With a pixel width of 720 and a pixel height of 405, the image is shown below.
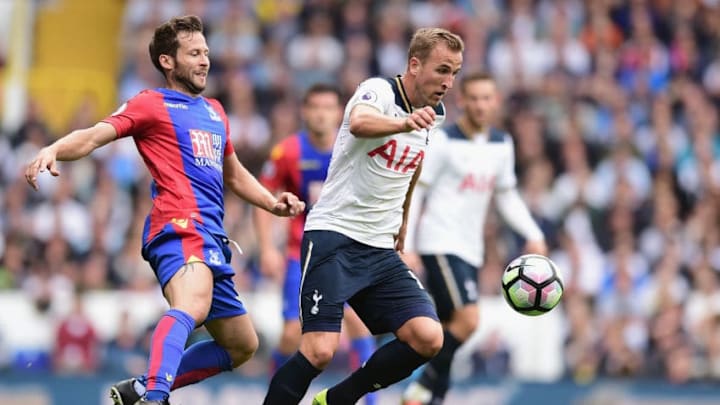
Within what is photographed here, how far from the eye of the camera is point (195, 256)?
25.6ft

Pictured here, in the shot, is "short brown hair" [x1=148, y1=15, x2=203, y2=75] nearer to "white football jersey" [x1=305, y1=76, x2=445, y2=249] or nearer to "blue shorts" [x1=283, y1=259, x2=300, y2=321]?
"white football jersey" [x1=305, y1=76, x2=445, y2=249]

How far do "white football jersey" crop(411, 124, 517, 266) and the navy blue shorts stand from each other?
0.08 m

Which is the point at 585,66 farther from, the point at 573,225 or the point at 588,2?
the point at 573,225

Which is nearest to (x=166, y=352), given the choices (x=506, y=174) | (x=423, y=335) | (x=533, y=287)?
(x=423, y=335)

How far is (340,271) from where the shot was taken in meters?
8.01

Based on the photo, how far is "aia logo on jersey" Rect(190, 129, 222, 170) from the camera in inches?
315

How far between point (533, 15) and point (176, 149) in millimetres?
12843

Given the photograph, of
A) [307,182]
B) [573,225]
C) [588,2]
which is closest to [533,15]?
[588,2]

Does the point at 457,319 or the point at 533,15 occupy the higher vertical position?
the point at 533,15

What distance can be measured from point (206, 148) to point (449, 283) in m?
2.95

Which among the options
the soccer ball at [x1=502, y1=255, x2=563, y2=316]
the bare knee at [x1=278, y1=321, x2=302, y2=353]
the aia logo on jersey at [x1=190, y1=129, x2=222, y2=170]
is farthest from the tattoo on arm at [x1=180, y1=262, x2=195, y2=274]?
the bare knee at [x1=278, y1=321, x2=302, y2=353]

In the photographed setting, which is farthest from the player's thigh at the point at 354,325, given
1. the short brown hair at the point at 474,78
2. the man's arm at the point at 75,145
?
the man's arm at the point at 75,145

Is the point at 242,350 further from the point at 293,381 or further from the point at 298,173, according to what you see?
the point at 298,173

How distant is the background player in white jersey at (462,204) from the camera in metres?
10.4
